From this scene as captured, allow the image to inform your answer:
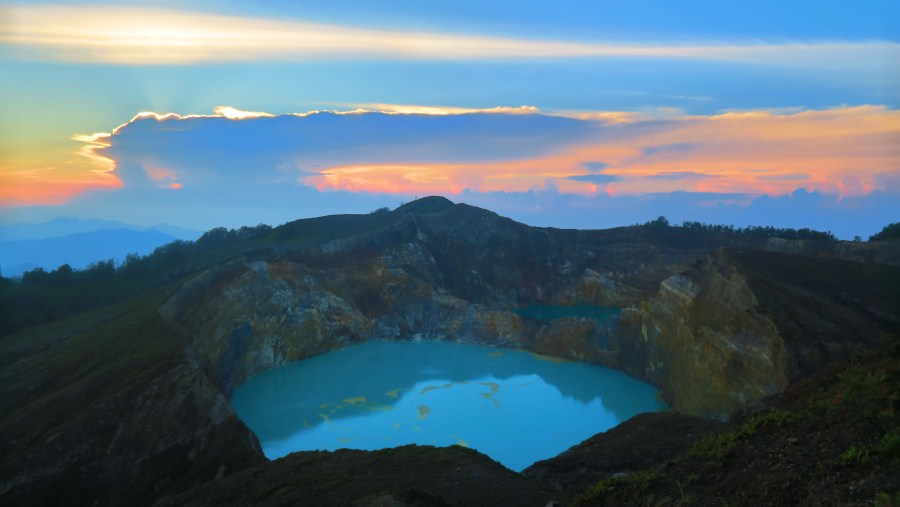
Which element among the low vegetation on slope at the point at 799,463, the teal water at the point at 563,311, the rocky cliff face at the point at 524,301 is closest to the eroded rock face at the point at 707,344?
the rocky cliff face at the point at 524,301

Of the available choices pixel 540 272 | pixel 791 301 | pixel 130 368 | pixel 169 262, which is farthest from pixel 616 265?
pixel 130 368

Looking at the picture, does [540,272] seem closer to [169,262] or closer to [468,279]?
[468,279]

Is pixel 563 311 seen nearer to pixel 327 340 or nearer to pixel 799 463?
pixel 327 340

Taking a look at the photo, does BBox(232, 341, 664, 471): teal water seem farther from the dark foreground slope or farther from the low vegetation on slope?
the low vegetation on slope

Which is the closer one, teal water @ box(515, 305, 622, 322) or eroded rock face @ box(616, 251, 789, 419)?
eroded rock face @ box(616, 251, 789, 419)

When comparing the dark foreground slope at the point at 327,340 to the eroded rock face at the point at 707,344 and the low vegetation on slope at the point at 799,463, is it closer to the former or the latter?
the eroded rock face at the point at 707,344

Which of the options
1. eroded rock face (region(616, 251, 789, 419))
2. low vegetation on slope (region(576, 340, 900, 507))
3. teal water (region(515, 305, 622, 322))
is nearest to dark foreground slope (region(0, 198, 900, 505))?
eroded rock face (region(616, 251, 789, 419))

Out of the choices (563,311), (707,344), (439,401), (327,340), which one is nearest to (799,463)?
(707,344)
